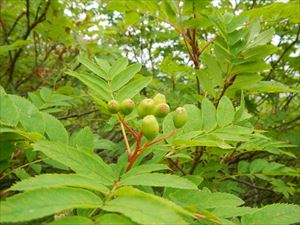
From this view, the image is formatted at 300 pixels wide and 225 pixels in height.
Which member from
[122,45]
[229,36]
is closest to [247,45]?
[229,36]

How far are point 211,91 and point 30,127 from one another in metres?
0.74

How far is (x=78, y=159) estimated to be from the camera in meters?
0.83

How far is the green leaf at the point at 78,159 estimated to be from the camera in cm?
79

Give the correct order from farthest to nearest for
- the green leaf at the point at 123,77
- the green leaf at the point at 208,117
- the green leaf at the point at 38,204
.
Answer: the green leaf at the point at 123,77 < the green leaf at the point at 208,117 < the green leaf at the point at 38,204

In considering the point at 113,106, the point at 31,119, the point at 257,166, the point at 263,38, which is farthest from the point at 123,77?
the point at 257,166

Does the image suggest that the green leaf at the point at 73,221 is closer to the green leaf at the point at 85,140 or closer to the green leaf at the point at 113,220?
the green leaf at the point at 113,220

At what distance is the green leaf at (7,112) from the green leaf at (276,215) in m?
0.60

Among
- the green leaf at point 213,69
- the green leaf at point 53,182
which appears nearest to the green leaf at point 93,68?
the green leaf at point 213,69

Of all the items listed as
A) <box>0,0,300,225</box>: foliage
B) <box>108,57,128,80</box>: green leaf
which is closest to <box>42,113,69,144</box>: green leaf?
<box>0,0,300,225</box>: foliage

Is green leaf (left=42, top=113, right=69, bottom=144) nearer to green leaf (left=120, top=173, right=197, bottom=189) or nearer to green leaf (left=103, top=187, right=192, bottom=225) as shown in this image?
green leaf (left=120, top=173, right=197, bottom=189)

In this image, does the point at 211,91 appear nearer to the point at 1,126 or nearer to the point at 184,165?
the point at 184,165

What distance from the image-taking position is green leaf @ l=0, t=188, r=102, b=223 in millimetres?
595

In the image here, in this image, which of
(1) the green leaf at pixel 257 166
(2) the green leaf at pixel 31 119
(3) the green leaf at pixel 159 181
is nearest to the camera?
(3) the green leaf at pixel 159 181

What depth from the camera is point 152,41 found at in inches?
140
